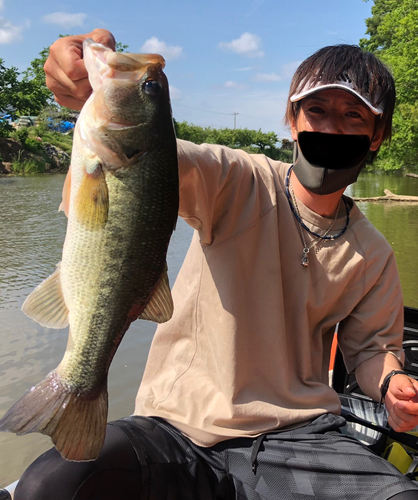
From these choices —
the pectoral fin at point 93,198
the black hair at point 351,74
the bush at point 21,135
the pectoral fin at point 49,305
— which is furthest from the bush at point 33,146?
the pectoral fin at point 93,198

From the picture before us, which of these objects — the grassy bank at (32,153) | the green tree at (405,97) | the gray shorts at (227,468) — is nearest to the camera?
the gray shorts at (227,468)

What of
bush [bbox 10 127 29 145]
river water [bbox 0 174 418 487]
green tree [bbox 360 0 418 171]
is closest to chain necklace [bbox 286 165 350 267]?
river water [bbox 0 174 418 487]

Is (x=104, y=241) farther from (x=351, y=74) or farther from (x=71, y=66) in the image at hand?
(x=351, y=74)

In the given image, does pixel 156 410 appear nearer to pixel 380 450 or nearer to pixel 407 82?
pixel 380 450

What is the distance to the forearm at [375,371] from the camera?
7.75 ft

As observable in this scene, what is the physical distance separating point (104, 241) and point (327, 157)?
4.57 feet

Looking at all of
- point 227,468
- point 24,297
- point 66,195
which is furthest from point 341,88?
point 24,297

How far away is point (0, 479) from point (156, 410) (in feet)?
6.17

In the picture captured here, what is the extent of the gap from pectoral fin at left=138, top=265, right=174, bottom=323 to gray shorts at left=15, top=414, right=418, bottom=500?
23.8 inches

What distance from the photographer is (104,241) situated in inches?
59.9

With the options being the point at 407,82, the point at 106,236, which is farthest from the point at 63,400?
the point at 407,82

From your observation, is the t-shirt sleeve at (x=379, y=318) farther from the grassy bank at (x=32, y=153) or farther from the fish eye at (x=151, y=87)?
the grassy bank at (x=32, y=153)

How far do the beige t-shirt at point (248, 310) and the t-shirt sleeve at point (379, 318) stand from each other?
0.04 feet

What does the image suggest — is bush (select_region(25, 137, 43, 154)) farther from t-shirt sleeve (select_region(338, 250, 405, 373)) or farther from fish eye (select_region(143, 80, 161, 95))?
fish eye (select_region(143, 80, 161, 95))
